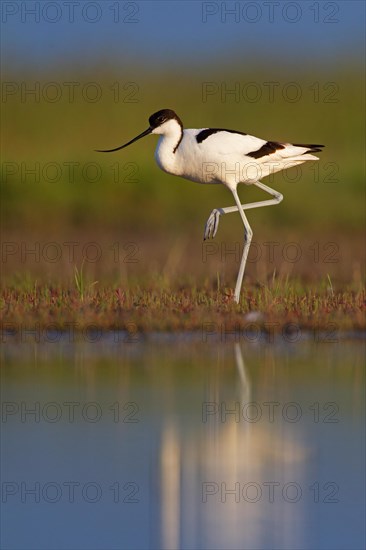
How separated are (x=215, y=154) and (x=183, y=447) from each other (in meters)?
4.63

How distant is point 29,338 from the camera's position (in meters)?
10.2

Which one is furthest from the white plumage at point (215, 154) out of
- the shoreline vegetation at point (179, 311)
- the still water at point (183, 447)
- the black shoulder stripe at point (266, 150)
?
the still water at point (183, 447)

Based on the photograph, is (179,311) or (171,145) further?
(171,145)

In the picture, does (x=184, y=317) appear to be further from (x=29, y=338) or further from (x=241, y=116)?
(x=241, y=116)

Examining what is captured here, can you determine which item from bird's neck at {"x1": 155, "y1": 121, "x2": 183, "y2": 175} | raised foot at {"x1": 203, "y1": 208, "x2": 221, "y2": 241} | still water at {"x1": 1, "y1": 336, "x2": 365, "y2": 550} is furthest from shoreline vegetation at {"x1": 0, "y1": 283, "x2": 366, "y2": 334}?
bird's neck at {"x1": 155, "y1": 121, "x2": 183, "y2": 175}

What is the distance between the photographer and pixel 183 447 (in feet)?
23.4

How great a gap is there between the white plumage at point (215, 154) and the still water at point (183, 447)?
2068 mm

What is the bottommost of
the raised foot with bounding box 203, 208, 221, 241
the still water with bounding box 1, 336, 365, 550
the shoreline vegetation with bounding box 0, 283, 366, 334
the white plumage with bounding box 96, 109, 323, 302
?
the still water with bounding box 1, 336, 365, 550

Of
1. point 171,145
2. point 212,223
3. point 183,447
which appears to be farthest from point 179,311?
point 183,447

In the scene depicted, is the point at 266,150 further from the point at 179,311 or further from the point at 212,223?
the point at 179,311

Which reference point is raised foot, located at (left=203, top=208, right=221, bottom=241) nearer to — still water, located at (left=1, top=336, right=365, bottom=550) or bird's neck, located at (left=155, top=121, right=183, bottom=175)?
bird's neck, located at (left=155, top=121, right=183, bottom=175)

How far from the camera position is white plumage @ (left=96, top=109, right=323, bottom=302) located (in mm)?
11508

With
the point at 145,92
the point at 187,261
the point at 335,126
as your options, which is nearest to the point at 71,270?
the point at 187,261

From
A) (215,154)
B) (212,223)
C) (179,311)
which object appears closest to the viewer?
(179,311)
